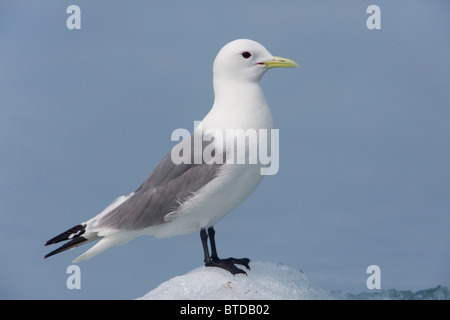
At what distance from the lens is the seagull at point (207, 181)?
5.10 meters

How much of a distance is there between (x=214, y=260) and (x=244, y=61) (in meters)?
1.56

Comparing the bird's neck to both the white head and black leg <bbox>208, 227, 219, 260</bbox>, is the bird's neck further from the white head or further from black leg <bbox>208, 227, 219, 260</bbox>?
black leg <bbox>208, 227, 219, 260</bbox>

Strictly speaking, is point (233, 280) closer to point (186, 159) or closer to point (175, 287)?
point (175, 287)

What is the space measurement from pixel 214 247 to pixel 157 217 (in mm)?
603

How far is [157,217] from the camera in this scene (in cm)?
518

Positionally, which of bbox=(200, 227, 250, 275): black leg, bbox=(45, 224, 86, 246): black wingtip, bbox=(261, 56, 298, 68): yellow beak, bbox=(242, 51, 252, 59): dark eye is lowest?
bbox=(200, 227, 250, 275): black leg

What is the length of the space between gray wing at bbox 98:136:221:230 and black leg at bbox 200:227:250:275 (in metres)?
0.36

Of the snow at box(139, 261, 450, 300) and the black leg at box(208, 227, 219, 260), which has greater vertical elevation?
the black leg at box(208, 227, 219, 260)

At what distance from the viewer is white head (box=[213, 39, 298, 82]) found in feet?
17.2

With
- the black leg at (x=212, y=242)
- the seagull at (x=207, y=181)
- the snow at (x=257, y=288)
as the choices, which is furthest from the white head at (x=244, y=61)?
the snow at (x=257, y=288)

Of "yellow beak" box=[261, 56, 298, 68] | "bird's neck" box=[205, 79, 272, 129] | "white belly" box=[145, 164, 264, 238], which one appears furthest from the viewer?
"yellow beak" box=[261, 56, 298, 68]

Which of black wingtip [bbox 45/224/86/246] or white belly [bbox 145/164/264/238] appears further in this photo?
black wingtip [bbox 45/224/86/246]

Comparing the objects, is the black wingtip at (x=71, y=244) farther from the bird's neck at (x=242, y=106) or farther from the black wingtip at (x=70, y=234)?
the bird's neck at (x=242, y=106)

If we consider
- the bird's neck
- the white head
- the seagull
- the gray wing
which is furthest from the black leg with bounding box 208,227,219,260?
the white head
